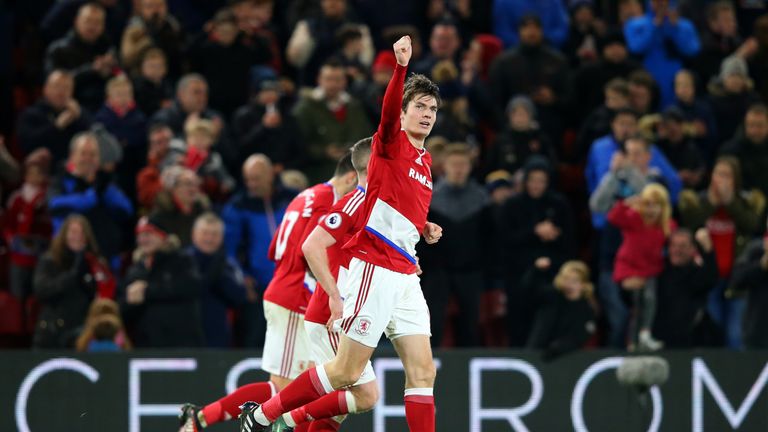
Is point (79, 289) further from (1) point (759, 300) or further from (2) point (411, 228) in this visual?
(1) point (759, 300)

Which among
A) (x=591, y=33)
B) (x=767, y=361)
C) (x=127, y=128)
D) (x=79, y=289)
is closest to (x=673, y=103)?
(x=591, y=33)

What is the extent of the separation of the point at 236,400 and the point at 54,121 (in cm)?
531

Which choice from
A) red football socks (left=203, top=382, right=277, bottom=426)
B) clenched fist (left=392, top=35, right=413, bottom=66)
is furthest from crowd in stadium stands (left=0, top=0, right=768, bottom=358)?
clenched fist (left=392, top=35, right=413, bottom=66)

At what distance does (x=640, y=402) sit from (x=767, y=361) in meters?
1.13

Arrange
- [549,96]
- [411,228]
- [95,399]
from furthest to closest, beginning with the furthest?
[549,96]
[95,399]
[411,228]

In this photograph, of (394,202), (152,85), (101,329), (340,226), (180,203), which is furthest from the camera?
(152,85)

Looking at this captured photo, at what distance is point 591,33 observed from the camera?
17.0 metres

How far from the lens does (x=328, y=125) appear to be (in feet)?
48.5

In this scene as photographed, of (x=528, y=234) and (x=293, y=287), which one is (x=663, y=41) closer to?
(x=528, y=234)

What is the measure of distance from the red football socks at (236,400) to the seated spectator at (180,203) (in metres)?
3.40

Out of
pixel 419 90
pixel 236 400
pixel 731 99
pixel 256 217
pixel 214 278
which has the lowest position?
pixel 236 400

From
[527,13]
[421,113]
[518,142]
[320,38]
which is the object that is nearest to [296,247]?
[421,113]

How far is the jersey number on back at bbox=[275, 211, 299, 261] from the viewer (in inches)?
399

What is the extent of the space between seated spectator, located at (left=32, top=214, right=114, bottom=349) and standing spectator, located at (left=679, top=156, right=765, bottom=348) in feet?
19.0
